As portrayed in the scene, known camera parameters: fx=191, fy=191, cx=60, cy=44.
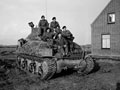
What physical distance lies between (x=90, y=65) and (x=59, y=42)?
2.51 metres

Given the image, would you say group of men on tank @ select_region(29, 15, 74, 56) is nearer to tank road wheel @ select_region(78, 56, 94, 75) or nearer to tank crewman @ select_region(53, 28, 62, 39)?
tank crewman @ select_region(53, 28, 62, 39)

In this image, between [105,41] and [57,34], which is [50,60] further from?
[105,41]

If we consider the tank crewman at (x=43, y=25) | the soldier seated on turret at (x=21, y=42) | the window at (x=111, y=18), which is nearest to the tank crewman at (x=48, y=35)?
the tank crewman at (x=43, y=25)

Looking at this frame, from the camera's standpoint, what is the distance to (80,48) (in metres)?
12.4

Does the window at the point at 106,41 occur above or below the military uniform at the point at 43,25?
below

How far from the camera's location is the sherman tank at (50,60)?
1037 cm

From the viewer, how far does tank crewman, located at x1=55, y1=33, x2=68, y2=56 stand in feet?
36.7

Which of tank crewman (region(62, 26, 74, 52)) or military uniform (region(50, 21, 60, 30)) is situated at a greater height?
military uniform (region(50, 21, 60, 30))

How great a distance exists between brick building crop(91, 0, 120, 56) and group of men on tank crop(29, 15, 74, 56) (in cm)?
1173

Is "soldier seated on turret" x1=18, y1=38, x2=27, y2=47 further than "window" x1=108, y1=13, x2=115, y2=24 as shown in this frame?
No

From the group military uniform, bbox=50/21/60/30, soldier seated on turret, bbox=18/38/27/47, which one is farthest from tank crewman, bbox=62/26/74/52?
soldier seated on turret, bbox=18/38/27/47

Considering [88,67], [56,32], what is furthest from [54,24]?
[88,67]

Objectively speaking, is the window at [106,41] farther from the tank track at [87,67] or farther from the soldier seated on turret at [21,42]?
the soldier seated on turret at [21,42]

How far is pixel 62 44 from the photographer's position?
1155 cm
